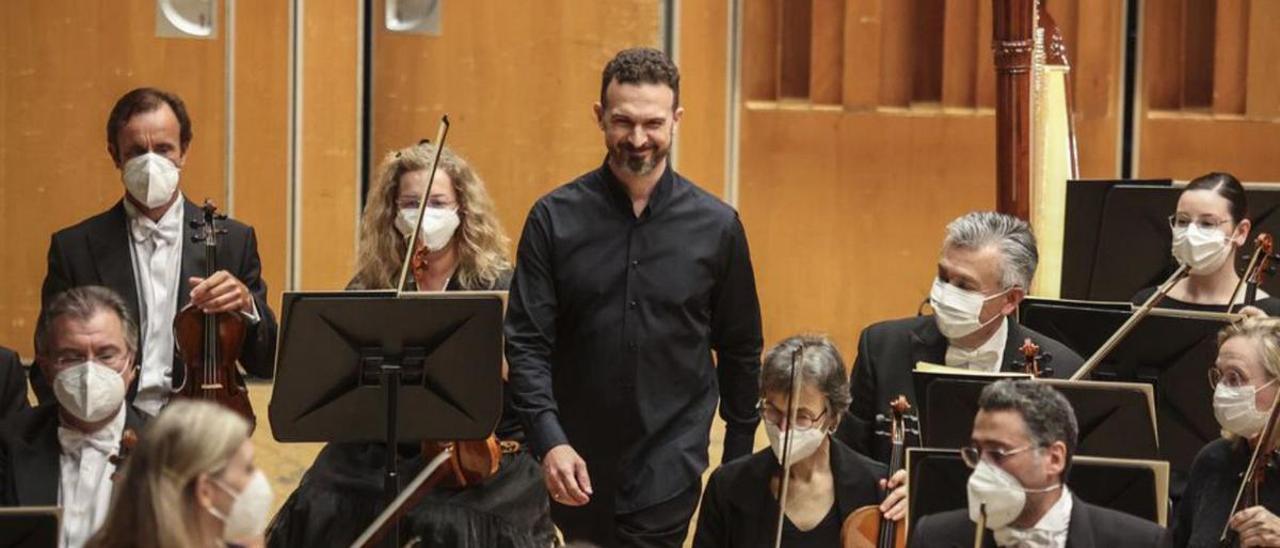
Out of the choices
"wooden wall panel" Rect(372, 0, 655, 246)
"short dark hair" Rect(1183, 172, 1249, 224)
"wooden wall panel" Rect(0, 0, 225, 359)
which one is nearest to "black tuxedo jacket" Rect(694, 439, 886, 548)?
"short dark hair" Rect(1183, 172, 1249, 224)

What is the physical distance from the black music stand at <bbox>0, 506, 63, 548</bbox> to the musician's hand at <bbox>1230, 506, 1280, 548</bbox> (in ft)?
5.80

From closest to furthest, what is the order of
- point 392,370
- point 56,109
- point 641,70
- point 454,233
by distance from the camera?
point 392,370 < point 641,70 < point 454,233 < point 56,109

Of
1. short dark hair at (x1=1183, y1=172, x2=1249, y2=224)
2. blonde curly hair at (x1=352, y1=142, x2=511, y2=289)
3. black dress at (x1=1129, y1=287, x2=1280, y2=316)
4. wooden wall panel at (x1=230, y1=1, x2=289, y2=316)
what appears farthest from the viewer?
wooden wall panel at (x1=230, y1=1, x2=289, y2=316)

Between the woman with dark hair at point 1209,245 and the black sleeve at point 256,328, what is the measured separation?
1.74 m

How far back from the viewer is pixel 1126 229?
4594 millimetres

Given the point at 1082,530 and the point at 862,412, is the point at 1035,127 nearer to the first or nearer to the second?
the point at 862,412

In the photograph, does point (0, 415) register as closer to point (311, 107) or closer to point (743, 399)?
point (743, 399)

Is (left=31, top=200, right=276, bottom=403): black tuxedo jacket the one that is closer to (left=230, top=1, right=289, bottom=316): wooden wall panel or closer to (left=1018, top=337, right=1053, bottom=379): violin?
(left=1018, top=337, right=1053, bottom=379): violin

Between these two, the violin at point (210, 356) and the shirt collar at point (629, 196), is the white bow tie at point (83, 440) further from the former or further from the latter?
the shirt collar at point (629, 196)

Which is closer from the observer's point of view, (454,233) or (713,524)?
(713,524)

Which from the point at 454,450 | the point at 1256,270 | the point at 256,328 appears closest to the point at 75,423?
the point at 256,328

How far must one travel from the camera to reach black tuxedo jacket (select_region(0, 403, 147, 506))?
3.52 m

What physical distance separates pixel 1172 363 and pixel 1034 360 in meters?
0.32

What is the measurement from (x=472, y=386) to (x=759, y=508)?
53 centimetres
